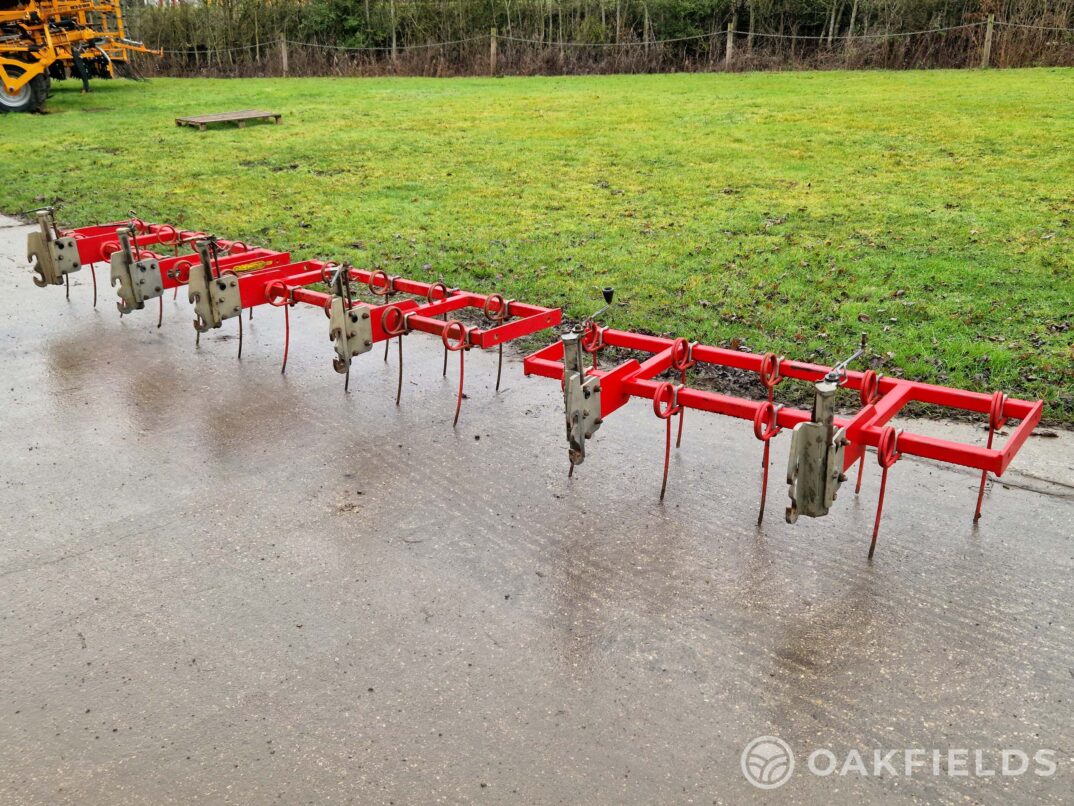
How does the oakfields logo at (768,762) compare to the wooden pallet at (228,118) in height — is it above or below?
below

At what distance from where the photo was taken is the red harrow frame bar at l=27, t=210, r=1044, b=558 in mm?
3361

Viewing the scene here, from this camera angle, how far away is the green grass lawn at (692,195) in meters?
6.35

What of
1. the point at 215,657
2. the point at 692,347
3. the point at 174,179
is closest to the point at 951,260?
the point at 692,347

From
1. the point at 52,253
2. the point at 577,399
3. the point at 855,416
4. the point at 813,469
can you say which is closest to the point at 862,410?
the point at 855,416

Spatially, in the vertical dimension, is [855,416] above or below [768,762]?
above

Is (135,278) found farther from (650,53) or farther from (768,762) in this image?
(650,53)

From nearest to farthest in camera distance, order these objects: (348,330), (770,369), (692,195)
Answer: (770,369) < (348,330) < (692,195)

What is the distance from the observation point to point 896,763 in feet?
8.89

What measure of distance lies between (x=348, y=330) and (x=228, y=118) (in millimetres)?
Result: 13001

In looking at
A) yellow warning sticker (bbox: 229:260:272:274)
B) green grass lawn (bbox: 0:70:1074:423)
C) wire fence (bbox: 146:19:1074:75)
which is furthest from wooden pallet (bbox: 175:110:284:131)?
yellow warning sticker (bbox: 229:260:272:274)

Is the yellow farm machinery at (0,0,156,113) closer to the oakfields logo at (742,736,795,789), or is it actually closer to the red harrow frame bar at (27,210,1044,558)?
the red harrow frame bar at (27,210,1044,558)

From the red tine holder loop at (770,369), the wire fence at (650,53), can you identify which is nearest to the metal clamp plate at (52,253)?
the red tine holder loop at (770,369)

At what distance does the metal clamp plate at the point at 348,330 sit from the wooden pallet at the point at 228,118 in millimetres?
12662

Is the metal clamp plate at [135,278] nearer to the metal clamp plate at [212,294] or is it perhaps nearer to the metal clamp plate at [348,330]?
the metal clamp plate at [212,294]
